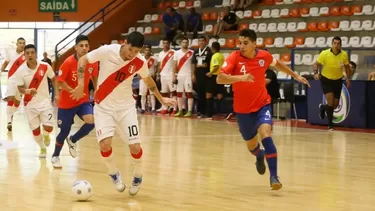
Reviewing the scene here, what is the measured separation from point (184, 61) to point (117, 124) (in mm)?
14005

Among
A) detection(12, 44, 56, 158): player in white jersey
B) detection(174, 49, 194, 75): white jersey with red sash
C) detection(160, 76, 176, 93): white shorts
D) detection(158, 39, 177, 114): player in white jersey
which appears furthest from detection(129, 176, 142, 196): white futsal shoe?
detection(160, 76, 176, 93): white shorts

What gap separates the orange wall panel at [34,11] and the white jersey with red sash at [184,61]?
40.6 ft

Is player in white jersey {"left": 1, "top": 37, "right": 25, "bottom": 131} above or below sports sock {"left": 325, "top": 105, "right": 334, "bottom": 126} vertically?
above

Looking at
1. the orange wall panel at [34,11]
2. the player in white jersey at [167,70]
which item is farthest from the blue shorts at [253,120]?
the orange wall panel at [34,11]

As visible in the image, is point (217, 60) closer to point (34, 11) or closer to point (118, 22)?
point (118, 22)

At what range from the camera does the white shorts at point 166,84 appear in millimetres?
24047

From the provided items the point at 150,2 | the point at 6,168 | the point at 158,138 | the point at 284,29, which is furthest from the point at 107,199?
the point at 150,2

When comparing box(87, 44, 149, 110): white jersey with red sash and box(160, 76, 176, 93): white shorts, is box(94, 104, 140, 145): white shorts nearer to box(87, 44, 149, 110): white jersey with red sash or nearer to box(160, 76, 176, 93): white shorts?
box(87, 44, 149, 110): white jersey with red sash

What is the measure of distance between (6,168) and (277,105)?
38.2 feet

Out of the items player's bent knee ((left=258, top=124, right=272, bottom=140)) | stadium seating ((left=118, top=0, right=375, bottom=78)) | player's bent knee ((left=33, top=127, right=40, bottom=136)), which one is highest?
stadium seating ((left=118, top=0, right=375, bottom=78))

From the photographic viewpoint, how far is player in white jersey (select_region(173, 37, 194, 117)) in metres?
23.2

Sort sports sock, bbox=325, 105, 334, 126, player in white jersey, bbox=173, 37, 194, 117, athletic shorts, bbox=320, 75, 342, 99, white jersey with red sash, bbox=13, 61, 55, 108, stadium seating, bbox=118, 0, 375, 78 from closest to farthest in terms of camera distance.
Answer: white jersey with red sash, bbox=13, 61, 55, 108, athletic shorts, bbox=320, 75, 342, 99, sports sock, bbox=325, 105, 334, 126, player in white jersey, bbox=173, 37, 194, 117, stadium seating, bbox=118, 0, 375, 78

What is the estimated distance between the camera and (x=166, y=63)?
23938mm

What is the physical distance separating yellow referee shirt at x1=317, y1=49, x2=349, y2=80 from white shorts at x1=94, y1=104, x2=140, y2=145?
33.0 feet
